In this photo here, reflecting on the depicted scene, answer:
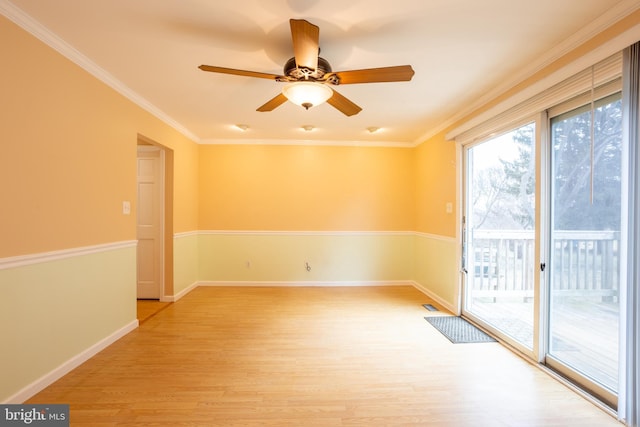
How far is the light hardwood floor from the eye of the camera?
1739 millimetres

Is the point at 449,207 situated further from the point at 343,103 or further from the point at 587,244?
the point at 343,103

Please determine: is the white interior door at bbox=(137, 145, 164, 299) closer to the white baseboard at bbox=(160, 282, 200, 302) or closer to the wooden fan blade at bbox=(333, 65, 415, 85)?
the white baseboard at bbox=(160, 282, 200, 302)

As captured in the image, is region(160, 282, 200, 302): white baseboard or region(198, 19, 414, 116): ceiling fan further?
region(160, 282, 200, 302): white baseboard

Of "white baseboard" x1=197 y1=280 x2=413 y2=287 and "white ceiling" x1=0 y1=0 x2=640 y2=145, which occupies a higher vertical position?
"white ceiling" x1=0 y1=0 x2=640 y2=145

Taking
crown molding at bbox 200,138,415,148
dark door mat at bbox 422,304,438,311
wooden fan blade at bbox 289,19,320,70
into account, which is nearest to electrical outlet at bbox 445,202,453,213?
dark door mat at bbox 422,304,438,311

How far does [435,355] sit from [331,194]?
118 inches

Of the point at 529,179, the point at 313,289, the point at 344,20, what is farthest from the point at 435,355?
the point at 344,20

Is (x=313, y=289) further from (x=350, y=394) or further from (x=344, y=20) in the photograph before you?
(x=344, y=20)

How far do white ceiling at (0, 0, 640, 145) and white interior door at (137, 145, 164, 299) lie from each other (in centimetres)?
114

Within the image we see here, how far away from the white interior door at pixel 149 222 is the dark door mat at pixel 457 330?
12.3 ft

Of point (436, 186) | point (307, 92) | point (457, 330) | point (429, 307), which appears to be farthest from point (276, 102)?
point (429, 307)

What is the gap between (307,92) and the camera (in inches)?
81.0

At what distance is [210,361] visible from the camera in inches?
93.6

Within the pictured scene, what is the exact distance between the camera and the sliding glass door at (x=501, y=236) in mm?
2777
